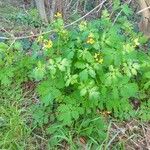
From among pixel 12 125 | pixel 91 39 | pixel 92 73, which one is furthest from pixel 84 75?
pixel 12 125

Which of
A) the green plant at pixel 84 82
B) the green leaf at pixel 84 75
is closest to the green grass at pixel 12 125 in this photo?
the green plant at pixel 84 82

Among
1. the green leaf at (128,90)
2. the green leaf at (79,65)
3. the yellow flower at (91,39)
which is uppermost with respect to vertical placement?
the yellow flower at (91,39)

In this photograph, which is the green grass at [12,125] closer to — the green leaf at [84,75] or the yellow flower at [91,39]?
the green leaf at [84,75]

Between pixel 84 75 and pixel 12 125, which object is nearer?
pixel 84 75

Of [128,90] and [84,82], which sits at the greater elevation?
[84,82]

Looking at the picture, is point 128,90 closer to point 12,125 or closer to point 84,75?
point 84,75

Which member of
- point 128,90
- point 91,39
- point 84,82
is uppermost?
point 91,39

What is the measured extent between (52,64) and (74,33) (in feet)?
1.29

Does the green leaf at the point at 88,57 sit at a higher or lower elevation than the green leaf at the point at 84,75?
higher

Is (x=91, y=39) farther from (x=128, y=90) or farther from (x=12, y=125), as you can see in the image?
(x=12, y=125)

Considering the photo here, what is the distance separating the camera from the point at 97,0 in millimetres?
5574

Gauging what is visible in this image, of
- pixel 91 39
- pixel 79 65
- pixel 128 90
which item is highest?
pixel 91 39

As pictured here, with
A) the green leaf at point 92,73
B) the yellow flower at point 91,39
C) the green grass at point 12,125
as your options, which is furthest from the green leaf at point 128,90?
the green grass at point 12,125

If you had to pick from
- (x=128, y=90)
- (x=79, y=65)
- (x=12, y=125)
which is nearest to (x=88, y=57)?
(x=79, y=65)
